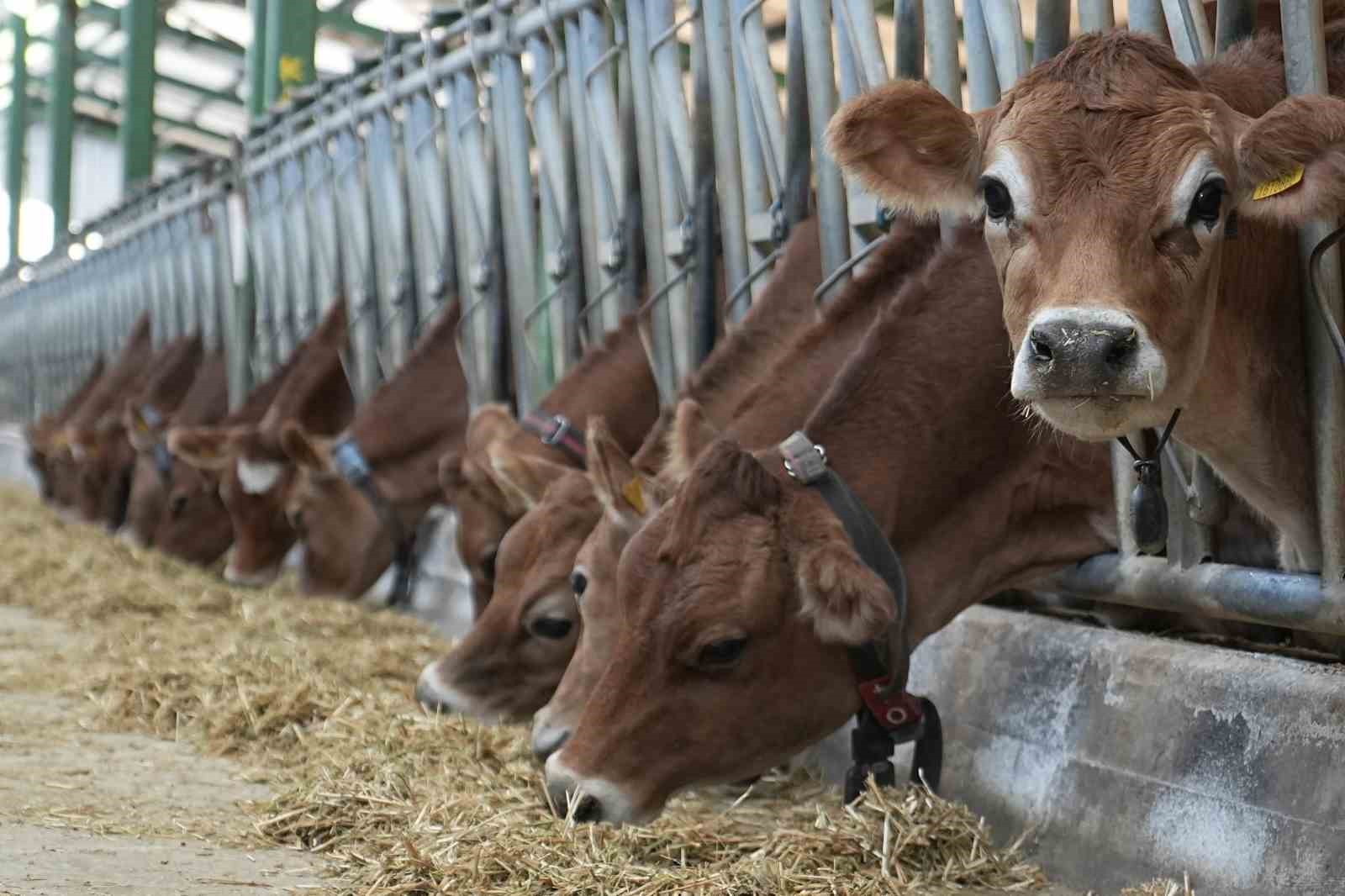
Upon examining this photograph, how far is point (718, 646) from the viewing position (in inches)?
130

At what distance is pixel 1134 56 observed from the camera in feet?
9.75

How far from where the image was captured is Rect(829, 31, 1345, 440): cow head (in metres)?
2.65

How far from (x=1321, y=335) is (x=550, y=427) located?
277cm

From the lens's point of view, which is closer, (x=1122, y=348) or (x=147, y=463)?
(x=1122, y=348)

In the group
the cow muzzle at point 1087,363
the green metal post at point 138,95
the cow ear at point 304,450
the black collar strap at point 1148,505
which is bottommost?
the black collar strap at point 1148,505

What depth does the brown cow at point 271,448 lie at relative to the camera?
26.1ft

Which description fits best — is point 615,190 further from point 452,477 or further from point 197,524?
point 197,524

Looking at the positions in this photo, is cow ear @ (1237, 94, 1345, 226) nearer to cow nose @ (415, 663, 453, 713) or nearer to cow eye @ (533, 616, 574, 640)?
cow eye @ (533, 616, 574, 640)

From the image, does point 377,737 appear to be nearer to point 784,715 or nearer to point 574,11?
point 784,715

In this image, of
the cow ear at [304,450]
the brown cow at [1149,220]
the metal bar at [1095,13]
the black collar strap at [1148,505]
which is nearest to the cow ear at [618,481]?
the brown cow at [1149,220]

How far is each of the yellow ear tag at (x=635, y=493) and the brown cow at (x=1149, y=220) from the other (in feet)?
3.13

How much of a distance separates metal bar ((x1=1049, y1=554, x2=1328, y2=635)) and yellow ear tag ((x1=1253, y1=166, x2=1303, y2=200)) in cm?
71

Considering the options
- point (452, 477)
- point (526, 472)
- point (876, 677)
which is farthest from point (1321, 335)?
point (452, 477)

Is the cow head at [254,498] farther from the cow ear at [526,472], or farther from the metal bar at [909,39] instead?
the metal bar at [909,39]
